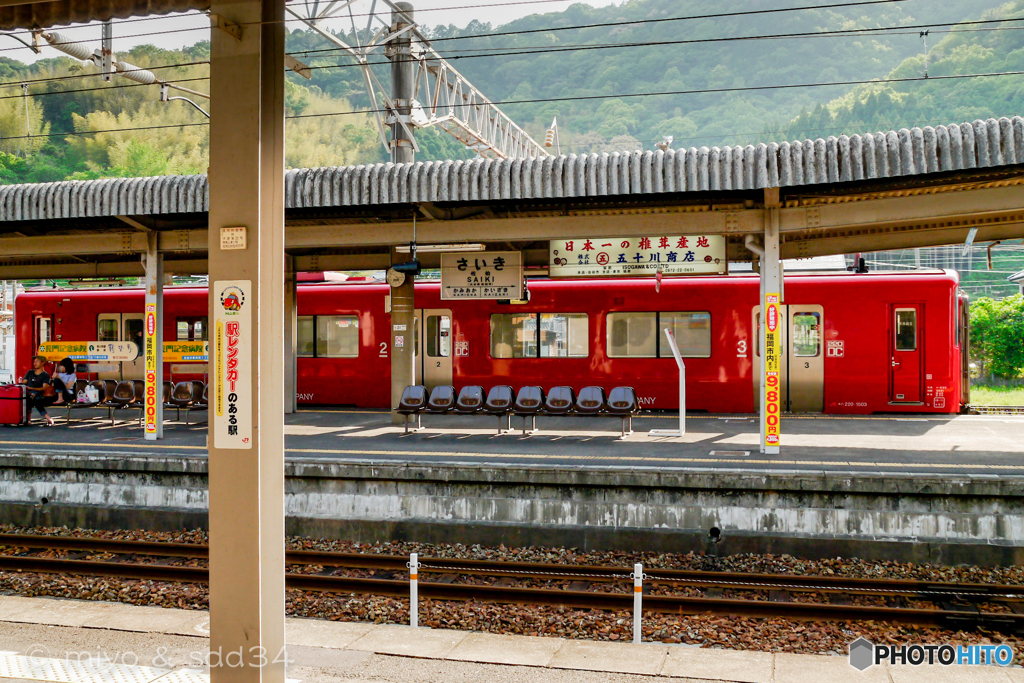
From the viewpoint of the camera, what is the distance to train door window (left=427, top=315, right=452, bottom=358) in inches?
609

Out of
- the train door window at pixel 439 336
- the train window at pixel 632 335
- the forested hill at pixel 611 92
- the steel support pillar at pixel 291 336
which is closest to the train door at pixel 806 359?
the train window at pixel 632 335

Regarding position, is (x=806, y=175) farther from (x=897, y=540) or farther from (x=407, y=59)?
(x=407, y=59)

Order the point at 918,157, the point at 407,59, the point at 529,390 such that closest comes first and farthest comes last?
the point at 918,157 → the point at 529,390 → the point at 407,59

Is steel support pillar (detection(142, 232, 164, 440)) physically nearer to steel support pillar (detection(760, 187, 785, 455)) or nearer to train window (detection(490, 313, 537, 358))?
train window (detection(490, 313, 537, 358))

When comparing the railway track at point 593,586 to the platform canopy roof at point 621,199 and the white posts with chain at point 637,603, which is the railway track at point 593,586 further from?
the platform canopy roof at point 621,199

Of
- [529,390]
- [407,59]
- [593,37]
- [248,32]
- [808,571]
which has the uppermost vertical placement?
[593,37]

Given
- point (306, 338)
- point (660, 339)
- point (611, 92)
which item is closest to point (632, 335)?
point (660, 339)

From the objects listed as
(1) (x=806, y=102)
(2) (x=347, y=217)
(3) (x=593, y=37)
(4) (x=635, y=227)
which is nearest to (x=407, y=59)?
(2) (x=347, y=217)

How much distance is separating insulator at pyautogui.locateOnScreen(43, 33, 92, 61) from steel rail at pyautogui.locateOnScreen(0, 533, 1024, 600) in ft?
20.3

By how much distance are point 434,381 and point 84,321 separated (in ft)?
28.5

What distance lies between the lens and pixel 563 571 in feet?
25.0

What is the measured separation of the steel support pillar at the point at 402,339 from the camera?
13.7 metres

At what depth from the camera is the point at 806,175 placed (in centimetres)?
918

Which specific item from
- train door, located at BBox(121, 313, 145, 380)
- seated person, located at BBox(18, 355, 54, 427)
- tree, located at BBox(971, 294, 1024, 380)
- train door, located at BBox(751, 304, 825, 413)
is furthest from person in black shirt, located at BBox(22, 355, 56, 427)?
tree, located at BBox(971, 294, 1024, 380)
